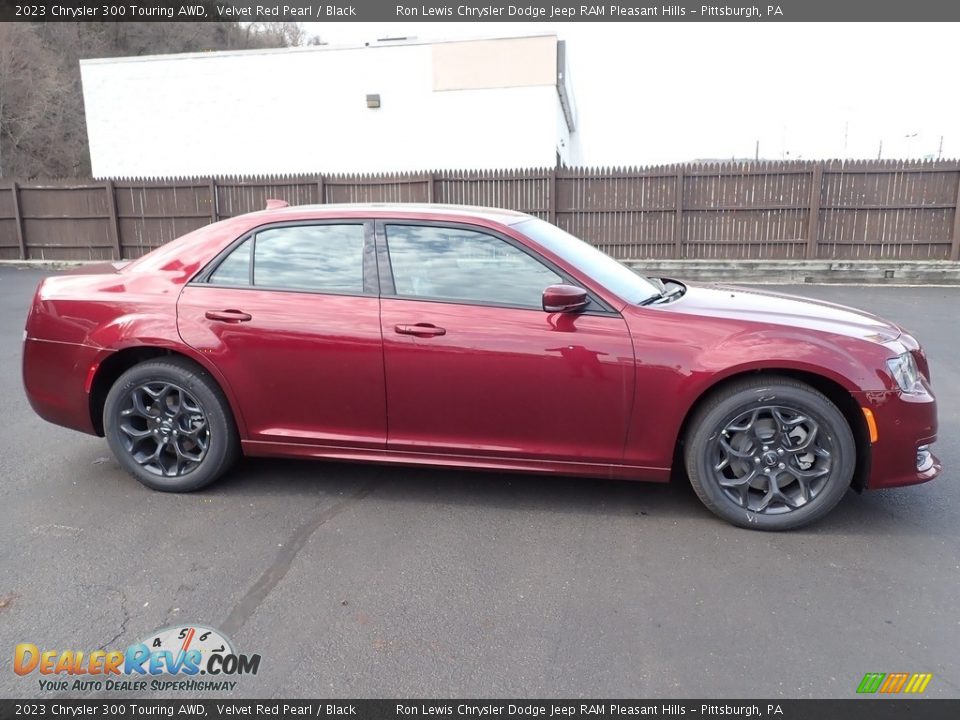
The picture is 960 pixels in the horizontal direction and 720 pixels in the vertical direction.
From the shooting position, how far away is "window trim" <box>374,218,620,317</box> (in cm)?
330

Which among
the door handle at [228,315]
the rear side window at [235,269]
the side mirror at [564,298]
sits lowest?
the door handle at [228,315]

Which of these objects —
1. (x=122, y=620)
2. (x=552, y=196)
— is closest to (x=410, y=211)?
(x=122, y=620)

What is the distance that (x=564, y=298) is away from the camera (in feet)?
10.5

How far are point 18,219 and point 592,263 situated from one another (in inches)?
699

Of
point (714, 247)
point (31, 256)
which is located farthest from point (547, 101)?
point (31, 256)

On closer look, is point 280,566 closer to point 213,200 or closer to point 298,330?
point 298,330

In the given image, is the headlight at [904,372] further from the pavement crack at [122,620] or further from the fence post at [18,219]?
the fence post at [18,219]

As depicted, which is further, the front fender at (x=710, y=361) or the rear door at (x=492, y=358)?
the rear door at (x=492, y=358)

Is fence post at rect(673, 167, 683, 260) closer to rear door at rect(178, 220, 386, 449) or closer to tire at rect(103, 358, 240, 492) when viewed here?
rear door at rect(178, 220, 386, 449)

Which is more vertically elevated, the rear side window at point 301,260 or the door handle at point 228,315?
the rear side window at point 301,260

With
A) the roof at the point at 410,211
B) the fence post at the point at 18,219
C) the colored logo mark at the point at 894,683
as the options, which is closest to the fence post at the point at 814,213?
the roof at the point at 410,211

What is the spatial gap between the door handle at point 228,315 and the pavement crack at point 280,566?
3.62 feet

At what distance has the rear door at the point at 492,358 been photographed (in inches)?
128

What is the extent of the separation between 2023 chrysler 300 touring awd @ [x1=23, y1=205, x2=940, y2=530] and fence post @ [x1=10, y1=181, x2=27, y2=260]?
1560cm
